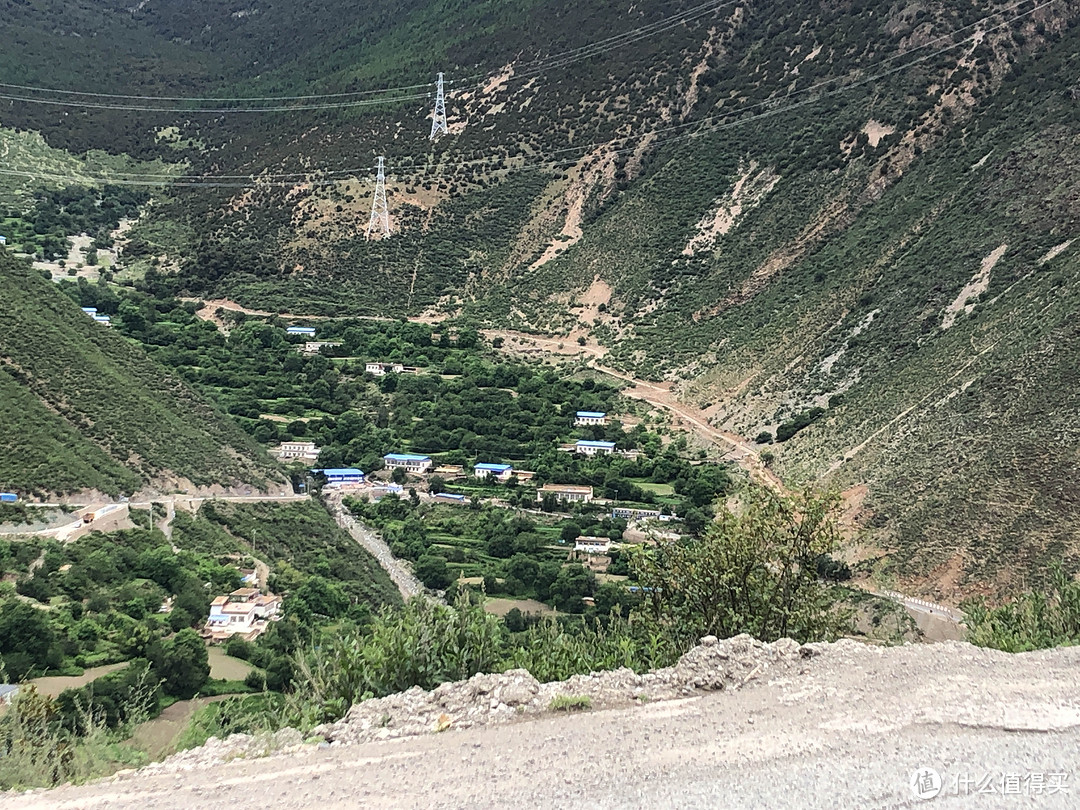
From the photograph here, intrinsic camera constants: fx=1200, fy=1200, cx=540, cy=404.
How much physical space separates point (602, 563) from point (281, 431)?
72.6 feet

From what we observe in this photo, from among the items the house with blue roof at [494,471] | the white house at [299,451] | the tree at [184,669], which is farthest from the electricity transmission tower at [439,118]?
the tree at [184,669]

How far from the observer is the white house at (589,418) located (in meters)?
55.6

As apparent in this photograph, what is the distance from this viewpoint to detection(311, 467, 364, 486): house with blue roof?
2028 inches

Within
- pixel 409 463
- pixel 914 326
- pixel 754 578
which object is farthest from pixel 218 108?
pixel 754 578

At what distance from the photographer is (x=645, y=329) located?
66.1 meters

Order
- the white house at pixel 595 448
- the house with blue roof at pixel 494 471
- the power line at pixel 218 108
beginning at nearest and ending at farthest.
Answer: the house with blue roof at pixel 494 471, the white house at pixel 595 448, the power line at pixel 218 108

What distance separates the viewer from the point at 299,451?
5456 centimetres

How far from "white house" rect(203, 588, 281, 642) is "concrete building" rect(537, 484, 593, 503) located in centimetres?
1993

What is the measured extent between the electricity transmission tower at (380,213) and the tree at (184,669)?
189ft

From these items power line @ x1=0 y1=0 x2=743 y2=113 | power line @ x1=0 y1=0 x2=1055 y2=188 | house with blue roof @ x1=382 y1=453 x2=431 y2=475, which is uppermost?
power line @ x1=0 y1=0 x2=743 y2=113

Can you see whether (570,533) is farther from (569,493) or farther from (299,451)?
(299,451)

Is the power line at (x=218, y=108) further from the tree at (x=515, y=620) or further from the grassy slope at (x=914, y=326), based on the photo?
the tree at (x=515, y=620)

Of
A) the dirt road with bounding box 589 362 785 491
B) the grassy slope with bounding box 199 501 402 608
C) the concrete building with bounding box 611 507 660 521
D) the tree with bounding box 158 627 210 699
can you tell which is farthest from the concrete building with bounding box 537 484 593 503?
the tree with bounding box 158 627 210 699

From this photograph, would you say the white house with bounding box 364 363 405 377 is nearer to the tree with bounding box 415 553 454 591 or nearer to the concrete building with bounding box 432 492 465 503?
the concrete building with bounding box 432 492 465 503
